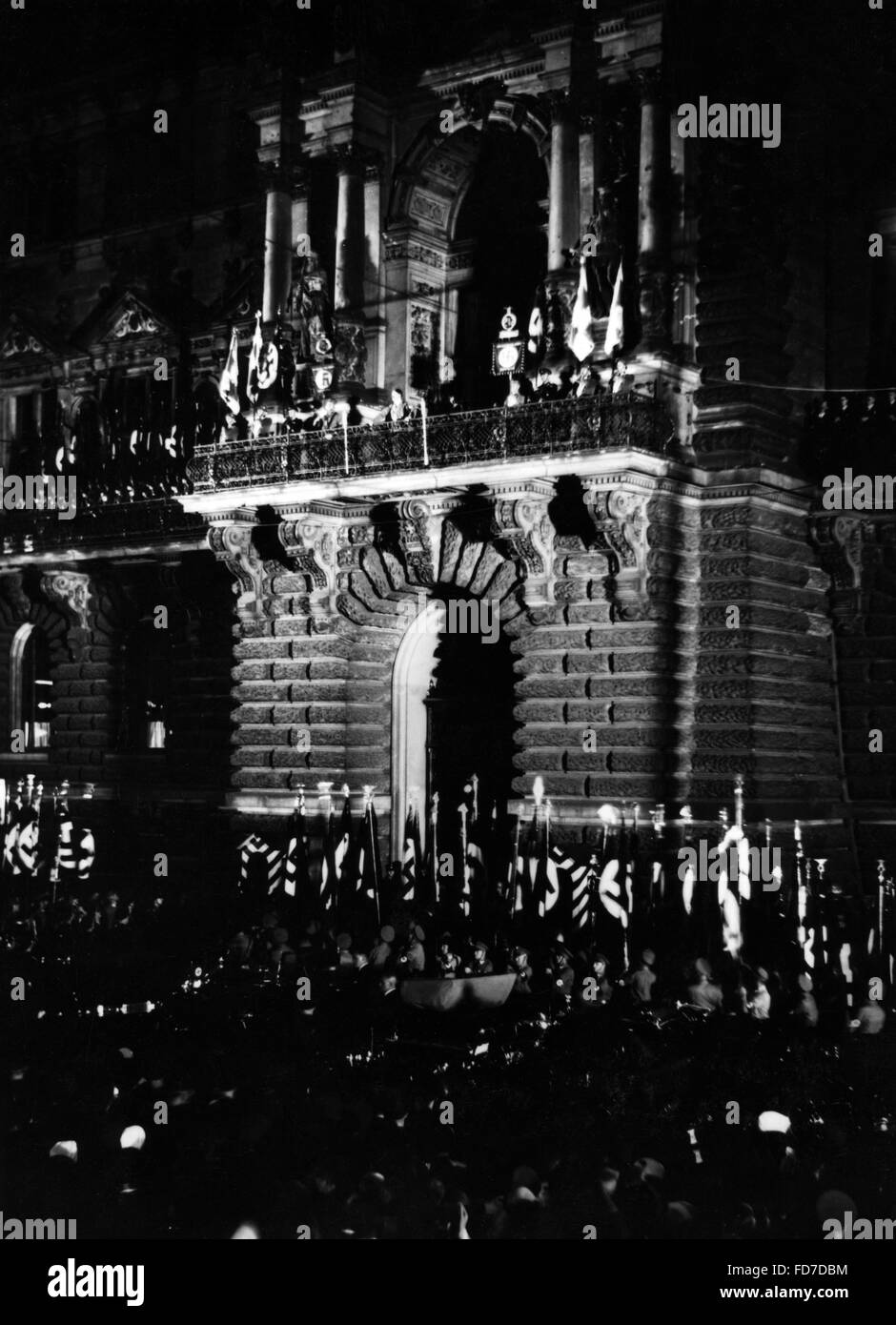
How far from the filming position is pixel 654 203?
2053 cm

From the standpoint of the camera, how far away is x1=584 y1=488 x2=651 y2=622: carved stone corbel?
19719 millimetres

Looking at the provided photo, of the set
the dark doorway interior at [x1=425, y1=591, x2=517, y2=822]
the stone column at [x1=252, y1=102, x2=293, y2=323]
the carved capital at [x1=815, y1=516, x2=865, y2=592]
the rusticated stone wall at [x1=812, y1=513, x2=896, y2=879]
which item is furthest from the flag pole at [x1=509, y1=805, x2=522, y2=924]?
the stone column at [x1=252, y1=102, x2=293, y2=323]

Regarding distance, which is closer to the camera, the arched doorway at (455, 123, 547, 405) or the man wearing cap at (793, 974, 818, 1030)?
the man wearing cap at (793, 974, 818, 1030)

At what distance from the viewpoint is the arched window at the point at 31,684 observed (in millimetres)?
30219

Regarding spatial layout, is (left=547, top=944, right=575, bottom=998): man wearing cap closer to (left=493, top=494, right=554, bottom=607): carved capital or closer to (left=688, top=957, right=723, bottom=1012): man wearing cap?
(left=688, top=957, right=723, bottom=1012): man wearing cap

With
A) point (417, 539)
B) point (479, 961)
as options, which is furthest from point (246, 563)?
point (479, 961)

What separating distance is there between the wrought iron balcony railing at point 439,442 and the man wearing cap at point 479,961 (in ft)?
27.0

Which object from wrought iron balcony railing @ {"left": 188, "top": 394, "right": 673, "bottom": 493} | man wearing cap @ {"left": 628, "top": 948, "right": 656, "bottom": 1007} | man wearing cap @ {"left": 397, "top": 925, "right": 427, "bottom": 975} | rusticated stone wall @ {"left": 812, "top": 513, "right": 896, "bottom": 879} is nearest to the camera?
man wearing cap @ {"left": 628, "top": 948, "right": 656, "bottom": 1007}

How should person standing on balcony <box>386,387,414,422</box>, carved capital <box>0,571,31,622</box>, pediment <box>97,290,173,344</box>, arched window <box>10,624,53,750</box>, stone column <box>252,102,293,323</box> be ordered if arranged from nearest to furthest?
person standing on balcony <box>386,387,414,422</box>, stone column <box>252,102,293,323</box>, pediment <box>97,290,173,344</box>, carved capital <box>0,571,31,622</box>, arched window <box>10,624,53,750</box>

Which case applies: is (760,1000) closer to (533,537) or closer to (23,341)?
(533,537)

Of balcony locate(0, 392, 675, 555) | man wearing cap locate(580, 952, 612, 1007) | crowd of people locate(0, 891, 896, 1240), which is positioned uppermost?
balcony locate(0, 392, 675, 555)

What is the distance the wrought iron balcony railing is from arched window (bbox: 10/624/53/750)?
7886 millimetres

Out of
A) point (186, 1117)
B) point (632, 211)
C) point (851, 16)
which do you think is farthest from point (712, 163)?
point (186, 1117)

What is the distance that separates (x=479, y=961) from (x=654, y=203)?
11570 millimetres
